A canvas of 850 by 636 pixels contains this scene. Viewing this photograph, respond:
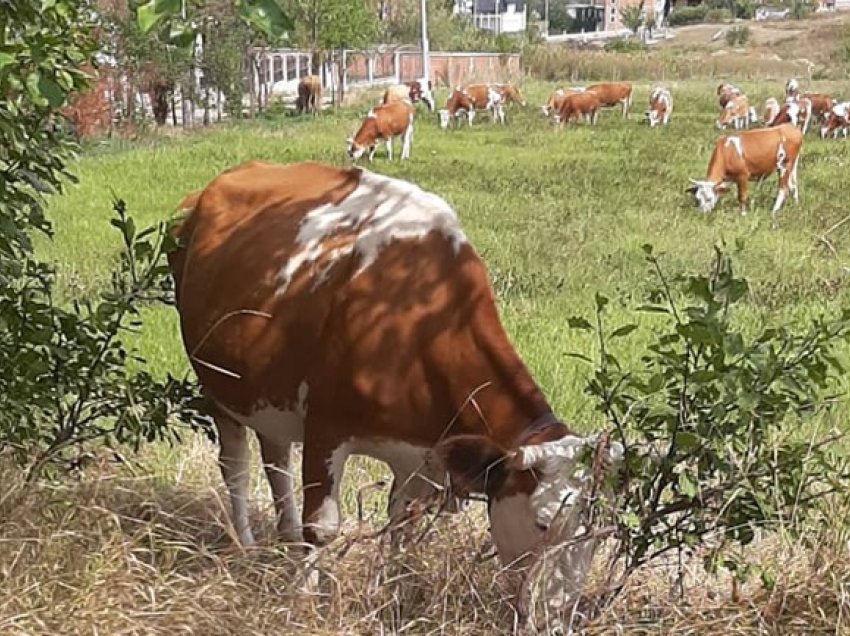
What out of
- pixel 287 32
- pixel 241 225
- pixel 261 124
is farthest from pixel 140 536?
pixel 261 124

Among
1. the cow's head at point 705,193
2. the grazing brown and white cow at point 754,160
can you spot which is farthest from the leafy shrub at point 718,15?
the cow's head at point 705,193

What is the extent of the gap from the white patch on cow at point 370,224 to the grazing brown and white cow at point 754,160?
11057mm

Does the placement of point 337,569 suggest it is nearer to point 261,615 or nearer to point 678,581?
point 261,615

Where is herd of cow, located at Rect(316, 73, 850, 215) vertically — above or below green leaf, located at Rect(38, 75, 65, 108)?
below

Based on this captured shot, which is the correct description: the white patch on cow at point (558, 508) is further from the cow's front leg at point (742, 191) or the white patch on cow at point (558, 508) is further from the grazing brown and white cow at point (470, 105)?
the grazing brown and white cow at point (470, 105)

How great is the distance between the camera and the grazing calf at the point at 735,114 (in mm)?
24453

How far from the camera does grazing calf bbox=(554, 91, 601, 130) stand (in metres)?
26.6

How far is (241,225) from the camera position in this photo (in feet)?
14.0

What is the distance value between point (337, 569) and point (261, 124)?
2242 centimetres

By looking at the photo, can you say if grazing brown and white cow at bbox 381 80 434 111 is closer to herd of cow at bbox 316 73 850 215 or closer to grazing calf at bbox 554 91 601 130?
herd of cow at bbox 316 73 850 215

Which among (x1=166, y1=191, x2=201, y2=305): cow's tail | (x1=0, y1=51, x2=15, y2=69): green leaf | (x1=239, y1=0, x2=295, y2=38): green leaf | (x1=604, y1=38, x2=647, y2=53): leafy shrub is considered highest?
(x1=239, y1=0, x2=295, y2=38): green leaf

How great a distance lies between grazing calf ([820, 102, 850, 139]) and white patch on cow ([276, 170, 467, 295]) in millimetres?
20627

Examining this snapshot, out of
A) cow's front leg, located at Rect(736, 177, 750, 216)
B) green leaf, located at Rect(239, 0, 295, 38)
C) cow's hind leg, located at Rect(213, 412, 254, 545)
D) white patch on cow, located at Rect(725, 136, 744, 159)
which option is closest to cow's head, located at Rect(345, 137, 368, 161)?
white patch on cow, located at Rect(725, 136, 744, 159)

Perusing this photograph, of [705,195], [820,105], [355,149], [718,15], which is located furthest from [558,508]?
[718,15]
